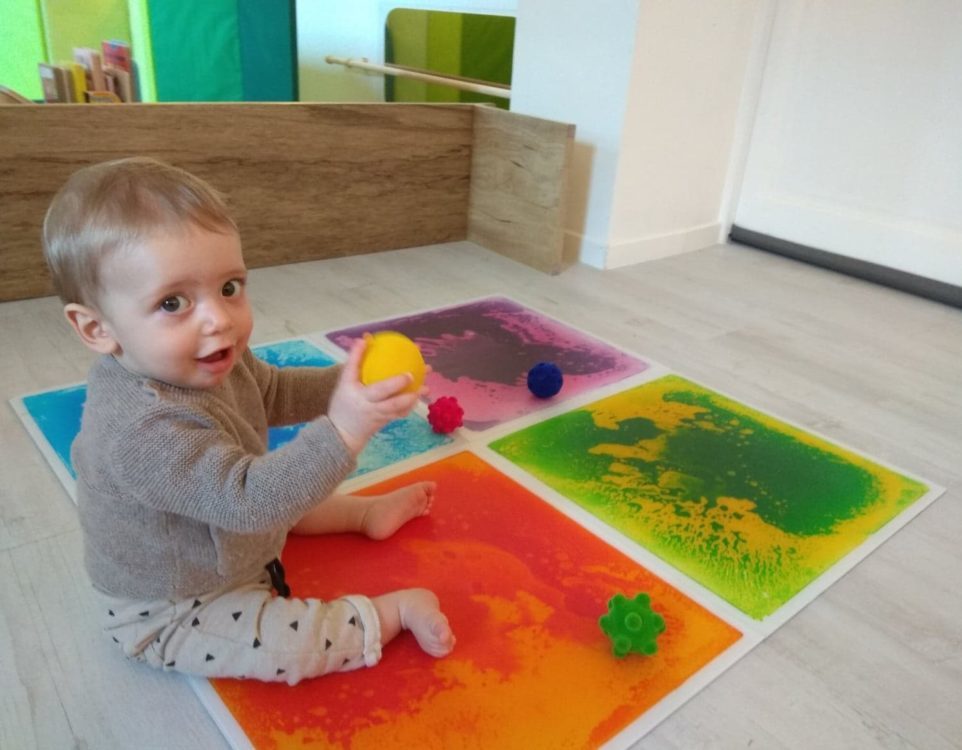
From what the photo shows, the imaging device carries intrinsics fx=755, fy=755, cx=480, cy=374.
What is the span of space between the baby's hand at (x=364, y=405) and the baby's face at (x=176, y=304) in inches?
4.1

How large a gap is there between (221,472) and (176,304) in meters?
0.13

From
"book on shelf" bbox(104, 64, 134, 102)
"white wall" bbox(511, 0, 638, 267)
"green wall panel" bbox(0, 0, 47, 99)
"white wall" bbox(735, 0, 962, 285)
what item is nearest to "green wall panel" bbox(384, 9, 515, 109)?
"white wall" bbox(511, 0, 638, 267)

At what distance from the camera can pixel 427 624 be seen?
0.70m

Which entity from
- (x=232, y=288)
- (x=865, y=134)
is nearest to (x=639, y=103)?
(x=865, y=134)

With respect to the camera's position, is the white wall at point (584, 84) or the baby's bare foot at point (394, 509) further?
the white wall at point (584, 84)

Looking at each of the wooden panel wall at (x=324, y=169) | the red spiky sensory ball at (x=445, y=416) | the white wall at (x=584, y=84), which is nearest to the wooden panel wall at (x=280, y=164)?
the wooden panel wall at (x=324, y=169)

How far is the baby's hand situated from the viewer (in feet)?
1.82

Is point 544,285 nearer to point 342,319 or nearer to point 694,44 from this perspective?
point 342,319

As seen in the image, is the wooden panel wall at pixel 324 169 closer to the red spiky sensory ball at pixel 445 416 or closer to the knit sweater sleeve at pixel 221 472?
the red spiky sensory ball at pixel 445 416

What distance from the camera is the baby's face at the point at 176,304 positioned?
0.54 m

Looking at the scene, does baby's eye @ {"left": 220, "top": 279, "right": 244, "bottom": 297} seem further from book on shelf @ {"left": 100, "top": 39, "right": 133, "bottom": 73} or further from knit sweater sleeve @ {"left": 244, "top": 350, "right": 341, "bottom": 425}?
book on shelf @ {"left": 100, "top": 39, "right": 133, "bottom": 73}

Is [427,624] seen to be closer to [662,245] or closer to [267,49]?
[662,245]

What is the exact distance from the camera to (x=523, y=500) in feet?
3.06

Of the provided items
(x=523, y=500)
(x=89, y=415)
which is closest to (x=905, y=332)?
(x=523, y=500)
